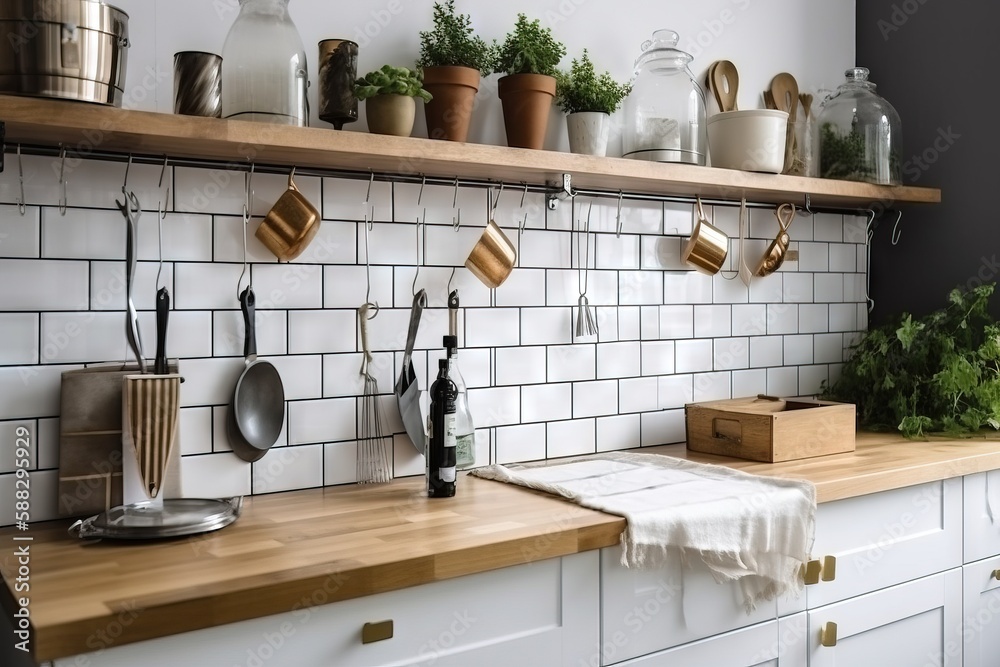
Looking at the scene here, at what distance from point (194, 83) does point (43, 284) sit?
48 centimetres

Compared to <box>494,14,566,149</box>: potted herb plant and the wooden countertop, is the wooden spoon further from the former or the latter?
the wooden countertop

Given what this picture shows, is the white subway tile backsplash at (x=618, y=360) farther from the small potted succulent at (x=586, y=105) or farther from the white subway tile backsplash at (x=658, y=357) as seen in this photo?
the small potted succulent at (x=586, y=105)

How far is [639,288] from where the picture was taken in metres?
2.49

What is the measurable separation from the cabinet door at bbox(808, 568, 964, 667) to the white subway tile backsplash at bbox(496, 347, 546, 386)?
33.7 inches

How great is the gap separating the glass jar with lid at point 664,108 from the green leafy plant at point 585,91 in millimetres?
133

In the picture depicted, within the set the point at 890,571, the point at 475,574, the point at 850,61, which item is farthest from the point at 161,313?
the point at 850,61

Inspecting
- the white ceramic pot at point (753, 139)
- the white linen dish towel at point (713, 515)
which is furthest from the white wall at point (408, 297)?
the white linen dish towel at point (713, 515)

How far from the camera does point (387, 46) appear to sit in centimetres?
207

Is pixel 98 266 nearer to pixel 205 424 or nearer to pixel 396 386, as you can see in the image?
pixel 205 424

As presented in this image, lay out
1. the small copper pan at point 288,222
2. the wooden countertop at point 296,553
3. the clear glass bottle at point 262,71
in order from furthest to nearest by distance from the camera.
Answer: the small copper pan at point 288,222
the clear glass bottle at point 262,71
the wooden countertop at point 296,553

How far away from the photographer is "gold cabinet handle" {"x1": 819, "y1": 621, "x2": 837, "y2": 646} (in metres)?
2.00

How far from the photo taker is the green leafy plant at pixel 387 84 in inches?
73.7

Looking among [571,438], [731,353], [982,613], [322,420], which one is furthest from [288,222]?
[982,613]

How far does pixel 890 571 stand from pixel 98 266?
1905 mm
